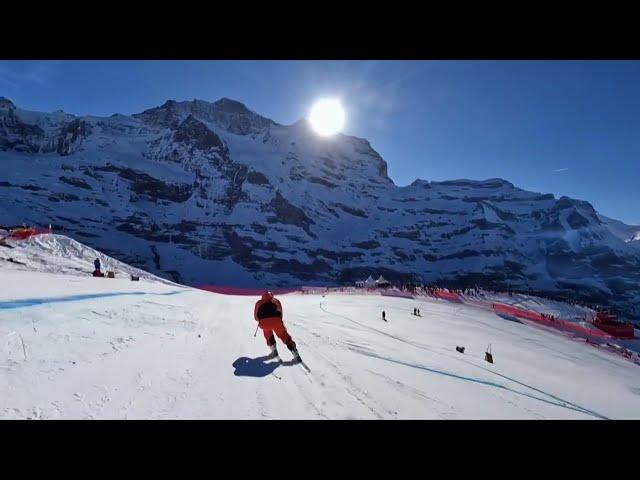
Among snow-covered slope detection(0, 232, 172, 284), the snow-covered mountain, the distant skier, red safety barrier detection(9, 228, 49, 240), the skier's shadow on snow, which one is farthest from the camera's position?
the snow-covered mountain

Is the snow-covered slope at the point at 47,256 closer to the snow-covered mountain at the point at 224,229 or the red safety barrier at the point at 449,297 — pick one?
the red safety barrier at the point at 449,297

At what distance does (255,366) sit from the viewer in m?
5.88

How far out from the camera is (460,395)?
18.1 feet

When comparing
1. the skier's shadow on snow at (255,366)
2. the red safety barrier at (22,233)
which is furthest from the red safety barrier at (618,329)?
the red safety barrier at (22,233)

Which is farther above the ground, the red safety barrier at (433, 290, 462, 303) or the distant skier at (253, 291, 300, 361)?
the distant skier at (253, 291, 300, 361)

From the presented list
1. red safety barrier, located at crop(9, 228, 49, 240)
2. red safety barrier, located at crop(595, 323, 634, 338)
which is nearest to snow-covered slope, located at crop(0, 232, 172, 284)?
red safety barrier, located at crop(9, 228, 49, 240)

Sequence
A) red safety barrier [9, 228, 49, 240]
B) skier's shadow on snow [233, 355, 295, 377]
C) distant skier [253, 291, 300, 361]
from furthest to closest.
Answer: red safety barrier [9, 228, 49, 240] → distant skier [253, 291, 300, 361] → skier's shadow on snow [233, 355, 295, 377]

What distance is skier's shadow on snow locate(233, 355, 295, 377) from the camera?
Answer: 17.7 feet

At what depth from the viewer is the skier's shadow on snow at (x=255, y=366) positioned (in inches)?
212

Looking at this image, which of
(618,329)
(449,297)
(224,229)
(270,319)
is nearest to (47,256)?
(270,319)

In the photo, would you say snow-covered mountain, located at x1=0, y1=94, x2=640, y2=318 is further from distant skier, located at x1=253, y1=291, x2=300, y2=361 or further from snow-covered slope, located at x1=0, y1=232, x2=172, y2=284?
distant skier, located at x1=253, y1=291, x2=300, y2=361

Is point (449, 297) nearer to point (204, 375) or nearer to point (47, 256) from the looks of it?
point (204, 375)
